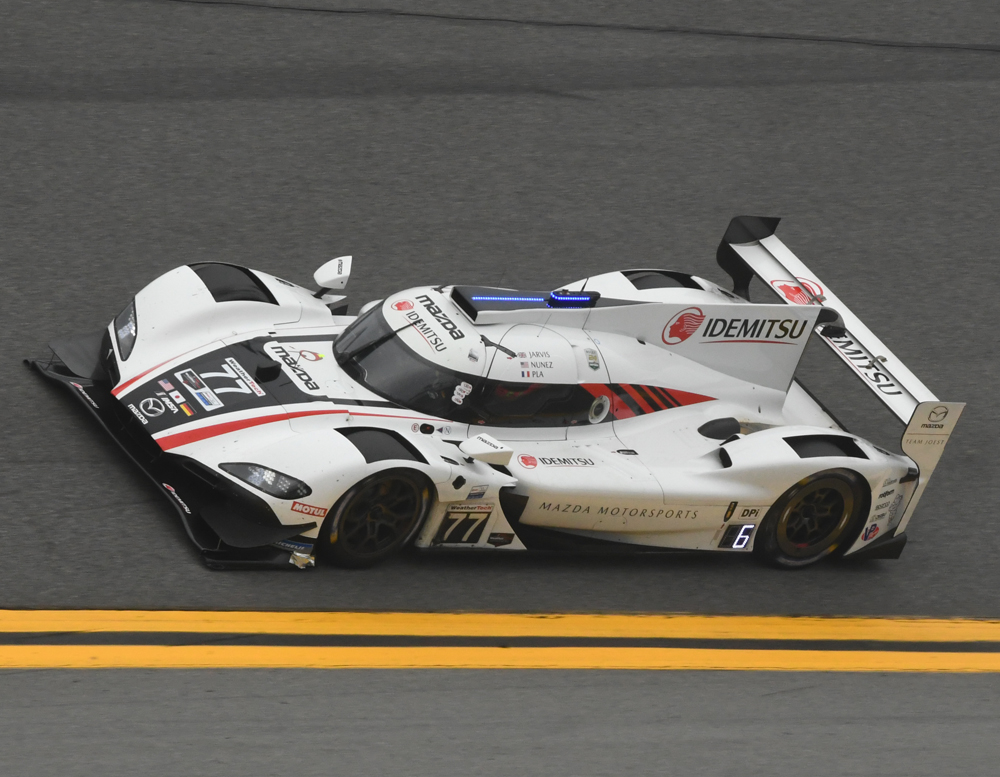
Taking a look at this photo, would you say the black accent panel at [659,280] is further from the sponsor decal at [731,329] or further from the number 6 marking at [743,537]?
the number 6 marking at [743,537]

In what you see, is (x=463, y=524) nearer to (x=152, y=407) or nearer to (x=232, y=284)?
(x=152, y=407)

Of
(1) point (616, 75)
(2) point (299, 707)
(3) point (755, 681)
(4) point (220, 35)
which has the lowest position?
(2) point (299, 707)

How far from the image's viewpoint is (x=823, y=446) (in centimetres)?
773

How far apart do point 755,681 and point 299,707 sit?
A: 2.37 meters

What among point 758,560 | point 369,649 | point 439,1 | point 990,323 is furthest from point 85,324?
point 990,323

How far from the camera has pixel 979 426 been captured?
9562 mm

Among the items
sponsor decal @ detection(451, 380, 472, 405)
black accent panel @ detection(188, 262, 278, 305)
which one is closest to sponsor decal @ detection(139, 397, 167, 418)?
black accent panel @ detection(188, 262, 278, 305)

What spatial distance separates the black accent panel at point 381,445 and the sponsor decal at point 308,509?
1.12 ft

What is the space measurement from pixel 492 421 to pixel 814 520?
204 cm

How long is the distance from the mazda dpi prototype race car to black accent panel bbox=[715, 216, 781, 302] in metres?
0.54

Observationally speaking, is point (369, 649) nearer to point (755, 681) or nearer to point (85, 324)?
point (755, 681)

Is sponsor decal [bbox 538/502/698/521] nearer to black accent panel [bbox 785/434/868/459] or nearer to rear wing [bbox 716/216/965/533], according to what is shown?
black accent panel [bbox 785/434/868/459]

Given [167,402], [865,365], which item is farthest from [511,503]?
[865,365]

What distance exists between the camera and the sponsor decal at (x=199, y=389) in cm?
711
